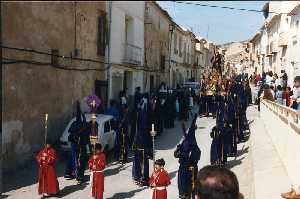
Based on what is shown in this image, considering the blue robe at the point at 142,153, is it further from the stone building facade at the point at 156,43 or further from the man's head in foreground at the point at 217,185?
the stone building facade at the point at 156,43

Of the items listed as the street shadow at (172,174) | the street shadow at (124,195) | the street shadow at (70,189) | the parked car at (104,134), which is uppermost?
the parked car at (104,134)

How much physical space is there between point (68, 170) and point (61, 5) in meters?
5.89

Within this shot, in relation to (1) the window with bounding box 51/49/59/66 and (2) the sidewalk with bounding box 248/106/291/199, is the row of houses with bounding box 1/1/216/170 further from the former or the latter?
(2) the sidewalk with bounding box 248/106/291/199

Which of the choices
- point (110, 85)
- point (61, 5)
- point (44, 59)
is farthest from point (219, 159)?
point (110, 85)

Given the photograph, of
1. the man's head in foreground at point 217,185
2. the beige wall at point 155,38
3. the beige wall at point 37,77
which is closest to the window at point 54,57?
the beige wall at point 37,77

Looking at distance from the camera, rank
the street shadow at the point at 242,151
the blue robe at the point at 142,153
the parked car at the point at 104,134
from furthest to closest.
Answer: the street shadow at the point at 242,151 → the parked car at the point at 104,134 → the blue robe at the point at 142,153

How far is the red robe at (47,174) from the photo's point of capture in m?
10.1

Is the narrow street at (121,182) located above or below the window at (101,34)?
below

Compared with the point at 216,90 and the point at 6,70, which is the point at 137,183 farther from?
the point at 216,90

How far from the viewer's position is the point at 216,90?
2398 cm

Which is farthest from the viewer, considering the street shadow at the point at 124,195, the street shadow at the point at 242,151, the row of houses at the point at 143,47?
the row of houses at the point at 143,47

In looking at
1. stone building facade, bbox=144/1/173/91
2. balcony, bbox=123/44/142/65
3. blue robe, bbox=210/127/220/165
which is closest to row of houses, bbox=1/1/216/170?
balcony, bbox=123/44/142/65

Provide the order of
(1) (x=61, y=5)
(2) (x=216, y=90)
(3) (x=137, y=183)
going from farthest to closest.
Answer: (2) (x=216, y=90), (1) (x=61, y=5), (3) (x=137, y=183)

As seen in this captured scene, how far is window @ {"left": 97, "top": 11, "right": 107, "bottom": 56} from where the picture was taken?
60.7 ft
